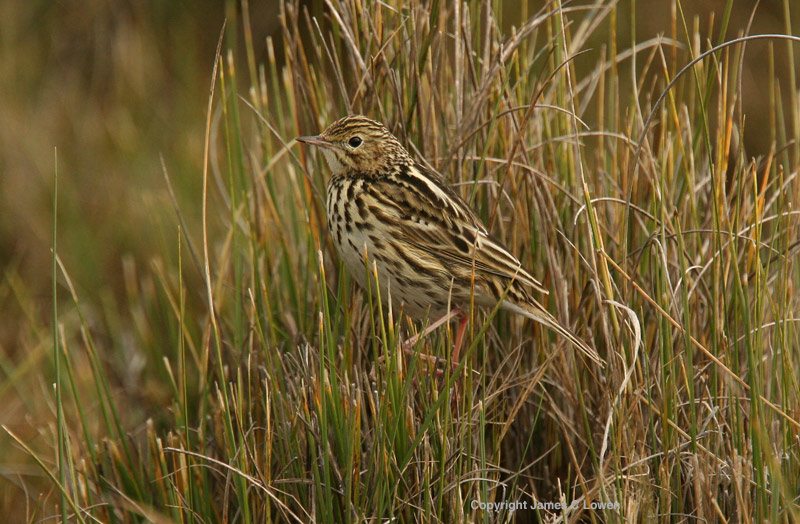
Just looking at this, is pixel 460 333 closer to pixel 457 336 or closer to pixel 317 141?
pixel 457 336

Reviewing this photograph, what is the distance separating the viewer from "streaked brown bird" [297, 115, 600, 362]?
3.50 meters

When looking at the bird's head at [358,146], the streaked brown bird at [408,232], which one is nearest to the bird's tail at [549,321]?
the streaked brown bird at [408,232]

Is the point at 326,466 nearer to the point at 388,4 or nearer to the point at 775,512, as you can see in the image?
the point at 775,512

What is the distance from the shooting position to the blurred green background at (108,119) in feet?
20.9

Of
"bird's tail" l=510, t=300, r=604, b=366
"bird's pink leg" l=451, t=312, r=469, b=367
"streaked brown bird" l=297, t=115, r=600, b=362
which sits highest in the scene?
"streaked brown bird" l=297, t=115, r=600, b=362

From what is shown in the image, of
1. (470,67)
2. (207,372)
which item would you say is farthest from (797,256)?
(207,372)

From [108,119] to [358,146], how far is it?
4.68 meters

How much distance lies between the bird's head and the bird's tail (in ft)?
2.20

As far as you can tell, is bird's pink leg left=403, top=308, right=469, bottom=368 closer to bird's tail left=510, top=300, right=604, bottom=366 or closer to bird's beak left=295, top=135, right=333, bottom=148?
bird's tail left=510, top=300, right=604, bottom=366

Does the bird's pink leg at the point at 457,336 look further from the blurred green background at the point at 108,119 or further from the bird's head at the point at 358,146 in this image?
the blurred green background at the point at 108,119

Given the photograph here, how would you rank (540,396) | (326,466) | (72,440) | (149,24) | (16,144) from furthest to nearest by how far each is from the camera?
1. (149,24)
2. (16,144)
3. (72,440)
4. (540,396)
5. (326,466)

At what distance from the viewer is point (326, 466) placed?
9.77 feet

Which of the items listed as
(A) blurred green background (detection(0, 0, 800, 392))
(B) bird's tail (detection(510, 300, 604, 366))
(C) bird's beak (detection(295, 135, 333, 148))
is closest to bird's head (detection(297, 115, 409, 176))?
(C) bird's beak (detection(295, 135, 333, 148))

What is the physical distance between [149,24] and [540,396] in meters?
5.74
